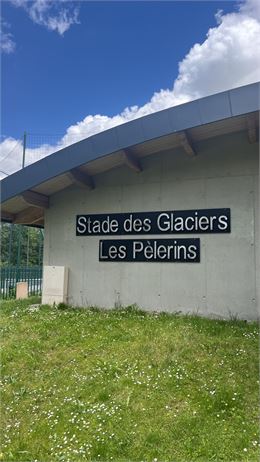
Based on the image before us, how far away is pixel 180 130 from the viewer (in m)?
5.61

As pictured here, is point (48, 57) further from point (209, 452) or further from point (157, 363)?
point (209, 452)

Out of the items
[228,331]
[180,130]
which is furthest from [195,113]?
[228,331]

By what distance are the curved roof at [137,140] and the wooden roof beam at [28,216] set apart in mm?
1030

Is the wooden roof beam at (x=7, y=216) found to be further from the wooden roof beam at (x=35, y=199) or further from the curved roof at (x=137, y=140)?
the wooden roof beam at (x=35, y=199)

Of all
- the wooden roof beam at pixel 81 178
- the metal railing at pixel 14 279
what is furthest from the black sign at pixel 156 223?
the metal railing at pixel 14 279

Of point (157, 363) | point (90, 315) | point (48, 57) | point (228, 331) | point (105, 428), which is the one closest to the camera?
point (105, 428)

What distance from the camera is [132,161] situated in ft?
22.5

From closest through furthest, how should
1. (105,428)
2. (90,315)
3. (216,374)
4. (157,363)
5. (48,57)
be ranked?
1. (105,428)
2. (216,374)
3. (157,363)
4. (90,315)
5. (48,57)

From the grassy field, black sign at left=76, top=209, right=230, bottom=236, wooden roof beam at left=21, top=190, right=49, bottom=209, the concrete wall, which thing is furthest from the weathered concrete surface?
the grassy field

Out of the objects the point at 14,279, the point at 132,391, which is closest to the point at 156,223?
the point at 132,391

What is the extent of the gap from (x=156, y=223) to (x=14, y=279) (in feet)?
29.4

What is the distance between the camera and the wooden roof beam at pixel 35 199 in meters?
7.55

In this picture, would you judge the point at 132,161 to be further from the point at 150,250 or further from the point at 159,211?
the point at 150,250

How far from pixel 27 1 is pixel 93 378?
22.3ft
